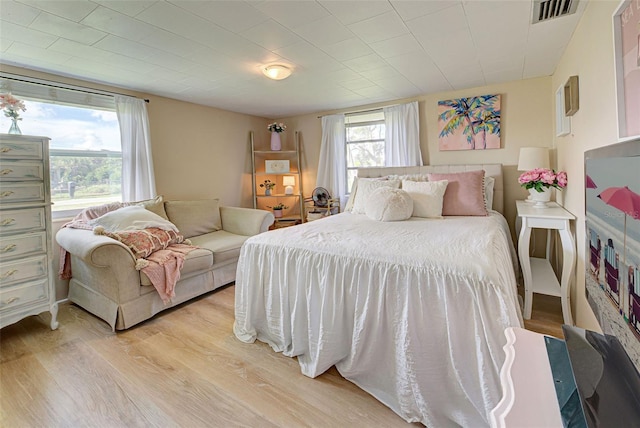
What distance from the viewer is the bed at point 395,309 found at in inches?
52.9

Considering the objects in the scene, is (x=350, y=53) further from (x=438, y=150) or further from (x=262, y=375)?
(x=262, y=375)

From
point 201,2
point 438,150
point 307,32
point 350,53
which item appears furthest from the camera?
point 438,150

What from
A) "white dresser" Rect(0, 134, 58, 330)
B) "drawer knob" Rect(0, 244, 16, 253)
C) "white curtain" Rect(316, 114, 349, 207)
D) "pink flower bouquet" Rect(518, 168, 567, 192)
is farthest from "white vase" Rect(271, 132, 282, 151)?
"pink flower bouquet" Rect(518, 168, 567, 192)

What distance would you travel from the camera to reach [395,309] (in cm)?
155

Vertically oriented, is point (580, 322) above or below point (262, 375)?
above

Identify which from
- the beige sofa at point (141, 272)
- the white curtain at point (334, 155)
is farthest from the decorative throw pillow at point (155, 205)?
the white curtain at point (334, 155)

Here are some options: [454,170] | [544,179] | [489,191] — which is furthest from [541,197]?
[454,170]

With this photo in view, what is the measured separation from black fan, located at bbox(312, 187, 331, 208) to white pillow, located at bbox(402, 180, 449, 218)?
1.82 metres

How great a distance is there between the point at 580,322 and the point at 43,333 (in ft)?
12.8

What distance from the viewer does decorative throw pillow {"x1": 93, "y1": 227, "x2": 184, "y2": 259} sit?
2488mm

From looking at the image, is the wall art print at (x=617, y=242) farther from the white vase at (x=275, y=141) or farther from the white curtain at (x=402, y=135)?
the white vase at (x=275, y=141)

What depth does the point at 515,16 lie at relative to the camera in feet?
6.32

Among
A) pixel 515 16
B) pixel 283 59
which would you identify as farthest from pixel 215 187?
pixel 515 16

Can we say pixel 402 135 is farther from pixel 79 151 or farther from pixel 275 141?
pixel 79 151
